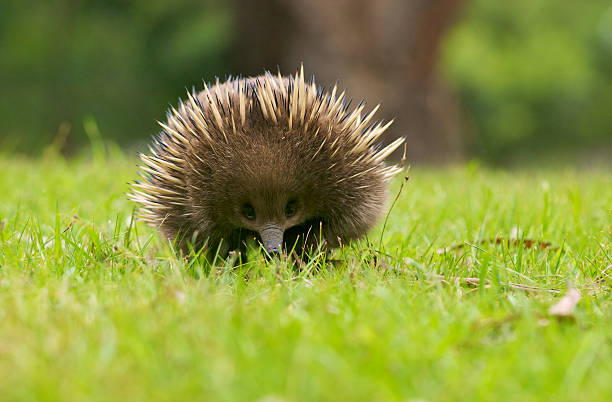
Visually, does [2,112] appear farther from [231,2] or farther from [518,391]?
[518,391]

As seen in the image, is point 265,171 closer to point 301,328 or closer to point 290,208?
point 290,208

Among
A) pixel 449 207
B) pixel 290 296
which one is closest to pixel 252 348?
pixel 290 296

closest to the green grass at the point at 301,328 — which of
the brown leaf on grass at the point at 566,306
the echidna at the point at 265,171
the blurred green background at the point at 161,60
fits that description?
the brown leaf on grass at the point at 566,306

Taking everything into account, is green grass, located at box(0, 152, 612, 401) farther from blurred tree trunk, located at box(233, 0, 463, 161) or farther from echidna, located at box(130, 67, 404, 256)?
blurred tree trunk, located at box(233, 0, 463, 161)

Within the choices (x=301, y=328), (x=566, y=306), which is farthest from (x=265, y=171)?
(x=566, y=306)

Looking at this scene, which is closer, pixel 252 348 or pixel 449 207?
pixel 252 348

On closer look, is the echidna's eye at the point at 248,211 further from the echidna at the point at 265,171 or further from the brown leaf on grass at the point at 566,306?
the brown leaf on grass at the point at 566,306

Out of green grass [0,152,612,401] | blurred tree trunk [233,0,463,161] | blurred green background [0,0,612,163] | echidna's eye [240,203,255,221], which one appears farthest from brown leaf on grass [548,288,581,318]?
blurred green background [0,0,612,163]
